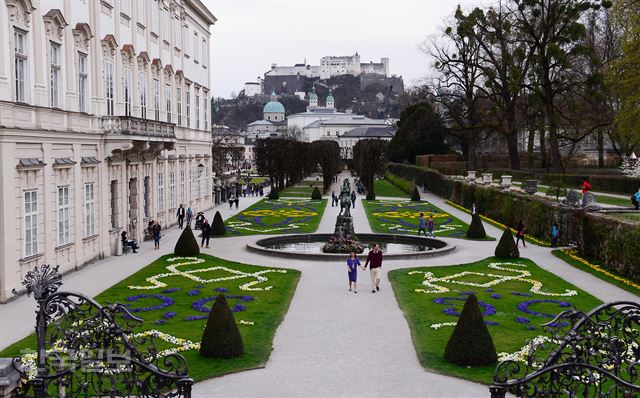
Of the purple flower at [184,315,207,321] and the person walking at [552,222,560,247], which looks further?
the person walking at [552,222,560,247]

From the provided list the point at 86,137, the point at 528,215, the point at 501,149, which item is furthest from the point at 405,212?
the point at 501,149

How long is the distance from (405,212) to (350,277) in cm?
2766

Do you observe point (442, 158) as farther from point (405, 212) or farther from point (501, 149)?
point (405, 212)

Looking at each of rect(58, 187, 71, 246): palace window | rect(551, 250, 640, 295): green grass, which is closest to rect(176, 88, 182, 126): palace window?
rect(58, 187, 71, 246): palace window

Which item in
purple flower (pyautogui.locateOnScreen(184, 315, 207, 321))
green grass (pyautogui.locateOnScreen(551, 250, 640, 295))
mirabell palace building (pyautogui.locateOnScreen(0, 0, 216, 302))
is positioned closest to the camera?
purple flower (pyautogui.locateOnScreen(184, 315, 207, 321))

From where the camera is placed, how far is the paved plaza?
1229 cm

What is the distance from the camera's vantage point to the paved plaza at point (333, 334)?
1229cm

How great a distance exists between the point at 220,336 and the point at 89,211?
14447 millimetres

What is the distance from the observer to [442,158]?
80062 mm

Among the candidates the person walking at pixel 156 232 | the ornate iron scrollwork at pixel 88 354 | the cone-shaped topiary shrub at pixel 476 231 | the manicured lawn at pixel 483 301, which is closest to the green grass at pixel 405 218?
the cone-shaped topiary shrub at pixel 476 231

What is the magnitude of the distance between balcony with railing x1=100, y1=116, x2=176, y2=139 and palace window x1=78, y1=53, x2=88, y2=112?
1541mm

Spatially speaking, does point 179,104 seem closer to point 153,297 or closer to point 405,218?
point 405,218

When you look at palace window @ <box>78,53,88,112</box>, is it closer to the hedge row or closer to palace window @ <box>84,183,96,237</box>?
Result: palace window @ <box>84,183,96,237</box>

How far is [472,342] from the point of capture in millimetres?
13414
